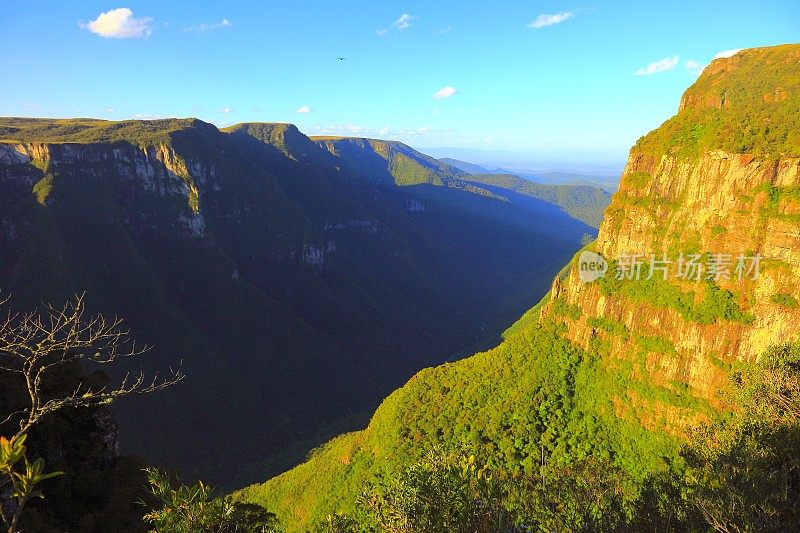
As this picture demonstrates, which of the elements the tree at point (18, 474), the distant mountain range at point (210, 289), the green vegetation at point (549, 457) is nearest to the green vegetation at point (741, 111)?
the green vegetation at point (549, 457)

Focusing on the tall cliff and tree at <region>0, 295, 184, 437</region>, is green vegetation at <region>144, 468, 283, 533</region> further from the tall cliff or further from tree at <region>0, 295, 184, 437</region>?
the tall cliff

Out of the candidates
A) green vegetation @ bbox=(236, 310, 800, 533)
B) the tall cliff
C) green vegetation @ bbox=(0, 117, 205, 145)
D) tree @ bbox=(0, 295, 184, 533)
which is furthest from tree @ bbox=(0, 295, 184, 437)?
green vegetation @ bbox=(0, 117, 205, 145)

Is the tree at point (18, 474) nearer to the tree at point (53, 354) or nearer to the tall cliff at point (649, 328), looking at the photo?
the tree at point (53, 354)

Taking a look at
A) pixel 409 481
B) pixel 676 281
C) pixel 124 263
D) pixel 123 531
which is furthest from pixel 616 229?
pixel 124 263

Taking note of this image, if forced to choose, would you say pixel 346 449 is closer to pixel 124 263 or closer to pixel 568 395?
pixel 568 395

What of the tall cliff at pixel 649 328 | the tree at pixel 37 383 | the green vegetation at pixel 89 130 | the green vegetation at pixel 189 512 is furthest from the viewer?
the green vegetation at pixel 89 130

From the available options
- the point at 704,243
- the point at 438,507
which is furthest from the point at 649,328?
the point at 438,507
